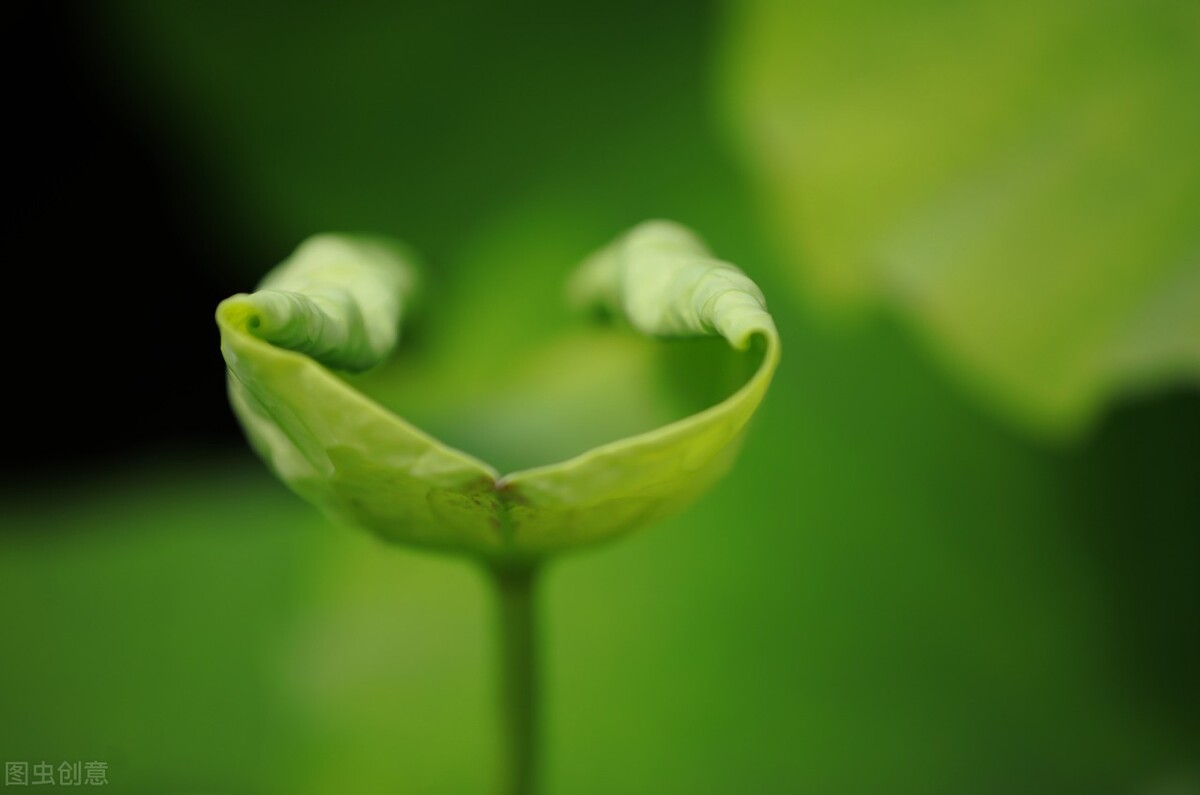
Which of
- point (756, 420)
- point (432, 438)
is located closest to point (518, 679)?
point (432, 438)

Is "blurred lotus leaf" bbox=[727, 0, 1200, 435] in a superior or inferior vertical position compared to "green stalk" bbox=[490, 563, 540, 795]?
superior

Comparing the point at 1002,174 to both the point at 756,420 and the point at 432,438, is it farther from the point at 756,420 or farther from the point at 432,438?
the point at 432,438

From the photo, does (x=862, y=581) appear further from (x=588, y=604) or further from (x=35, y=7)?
(x=35, y=7)

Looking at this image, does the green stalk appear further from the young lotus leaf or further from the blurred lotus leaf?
the blurred lotus leaf

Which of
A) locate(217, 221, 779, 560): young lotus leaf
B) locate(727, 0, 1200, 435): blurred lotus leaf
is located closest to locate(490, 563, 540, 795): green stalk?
locate(217, 221, 779, 560): young lotus leaf

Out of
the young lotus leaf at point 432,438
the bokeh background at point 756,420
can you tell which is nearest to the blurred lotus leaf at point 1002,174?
the bokeh background at point 756,420
